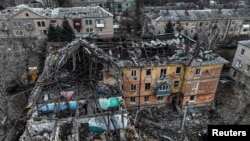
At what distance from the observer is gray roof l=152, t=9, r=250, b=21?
138 feet

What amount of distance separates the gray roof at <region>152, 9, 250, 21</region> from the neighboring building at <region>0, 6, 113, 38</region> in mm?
11215

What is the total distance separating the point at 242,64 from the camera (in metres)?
29.7

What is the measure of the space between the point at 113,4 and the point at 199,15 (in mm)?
27900

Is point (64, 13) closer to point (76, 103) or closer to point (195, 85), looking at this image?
point (76, 103)

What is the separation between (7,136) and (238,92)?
27945 mm

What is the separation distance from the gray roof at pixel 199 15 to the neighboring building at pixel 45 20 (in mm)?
11215

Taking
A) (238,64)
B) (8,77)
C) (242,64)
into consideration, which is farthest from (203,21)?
(8,77)

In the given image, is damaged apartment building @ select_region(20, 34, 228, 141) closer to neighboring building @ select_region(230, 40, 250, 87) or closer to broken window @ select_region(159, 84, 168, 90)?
broken window @ select_region(159, 84, 168, 90)

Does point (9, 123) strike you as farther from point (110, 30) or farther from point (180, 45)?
point (110, 30)

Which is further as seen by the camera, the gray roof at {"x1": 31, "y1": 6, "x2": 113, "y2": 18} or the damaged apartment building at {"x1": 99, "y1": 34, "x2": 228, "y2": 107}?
the gray roof at {"x1": 31, "y1": 6, "x2": 113, "y2": 18}

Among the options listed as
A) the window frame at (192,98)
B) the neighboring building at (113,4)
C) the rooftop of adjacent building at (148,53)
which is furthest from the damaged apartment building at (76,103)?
the neighboring building at (113,4)

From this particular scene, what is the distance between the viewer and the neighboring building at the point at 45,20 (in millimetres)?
39041

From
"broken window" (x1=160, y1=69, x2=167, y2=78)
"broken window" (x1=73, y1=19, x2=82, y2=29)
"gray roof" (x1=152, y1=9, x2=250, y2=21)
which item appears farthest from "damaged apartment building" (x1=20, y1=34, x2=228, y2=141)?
"gray roof" (x1=152, y1=9, x2=250, y2=21)

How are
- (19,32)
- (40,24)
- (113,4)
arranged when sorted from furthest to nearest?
(113,4) → (19,32) → (40,24)
